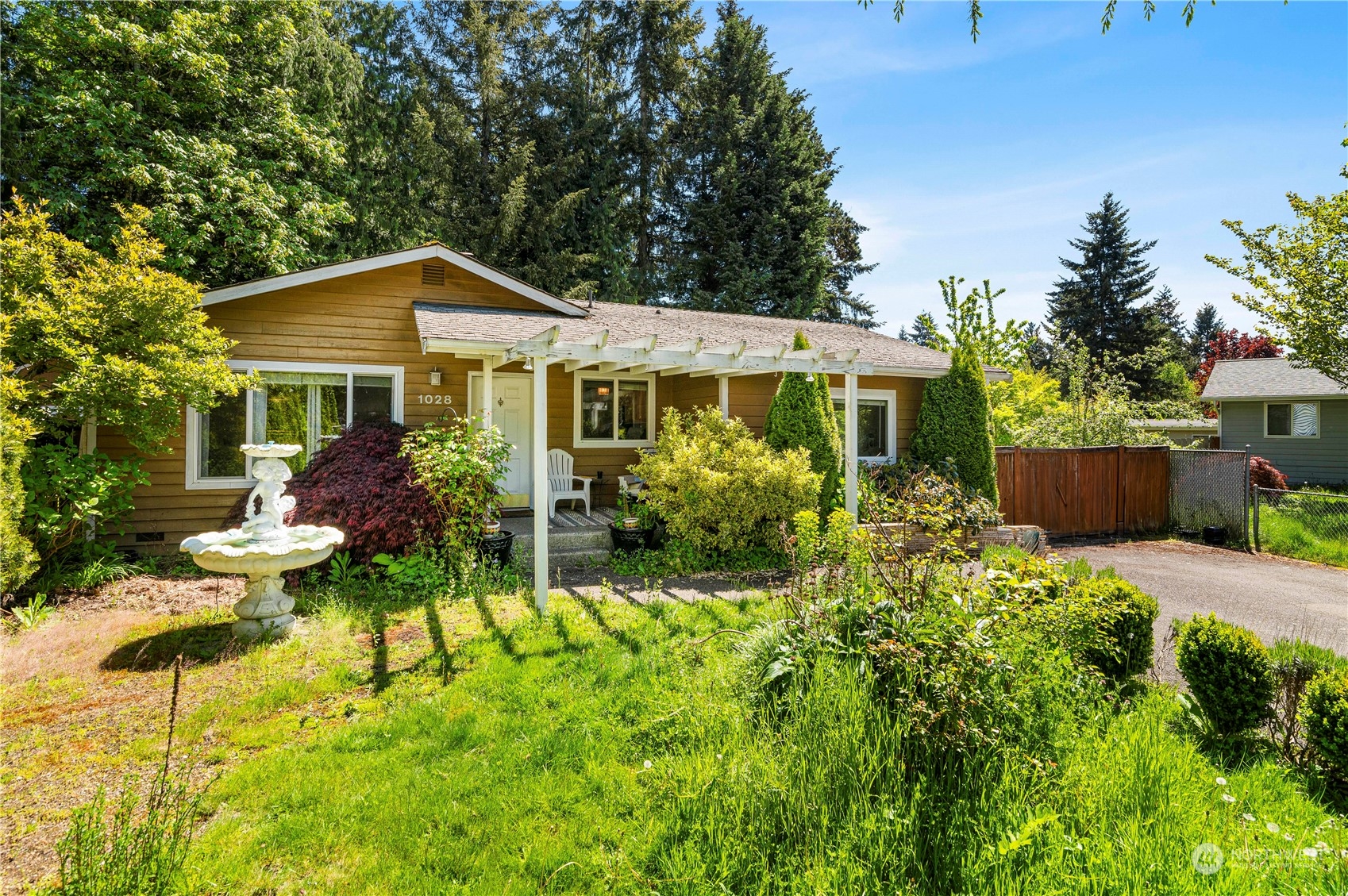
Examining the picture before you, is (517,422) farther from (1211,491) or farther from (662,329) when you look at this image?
(1211,491)

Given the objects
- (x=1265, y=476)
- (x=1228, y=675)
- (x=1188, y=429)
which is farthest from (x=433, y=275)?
(x=1188, y=429)

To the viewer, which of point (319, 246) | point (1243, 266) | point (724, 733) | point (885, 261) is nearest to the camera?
point (724, 733)

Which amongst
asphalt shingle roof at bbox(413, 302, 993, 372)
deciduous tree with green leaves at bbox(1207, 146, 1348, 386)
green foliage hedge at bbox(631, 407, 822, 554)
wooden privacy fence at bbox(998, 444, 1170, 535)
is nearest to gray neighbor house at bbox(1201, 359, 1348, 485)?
deciduous tree with green leaves at bbox(1207, 146, 1348, 386)

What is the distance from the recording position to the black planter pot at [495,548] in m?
7.16

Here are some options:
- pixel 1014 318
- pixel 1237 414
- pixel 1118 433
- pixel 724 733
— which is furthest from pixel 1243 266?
pixel 724 733

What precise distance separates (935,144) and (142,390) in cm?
922

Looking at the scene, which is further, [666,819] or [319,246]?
[319,246]

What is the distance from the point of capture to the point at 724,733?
9.97 feet

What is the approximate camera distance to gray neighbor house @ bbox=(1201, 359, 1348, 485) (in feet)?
56.7

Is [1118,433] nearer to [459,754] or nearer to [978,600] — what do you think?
[978,600]

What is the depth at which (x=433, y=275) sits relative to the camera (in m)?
9.73

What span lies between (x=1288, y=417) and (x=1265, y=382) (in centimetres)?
119

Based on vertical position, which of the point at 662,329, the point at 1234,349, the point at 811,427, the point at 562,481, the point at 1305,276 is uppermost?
the point at 1234,349

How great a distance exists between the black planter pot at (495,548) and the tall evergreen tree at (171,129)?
869cm
